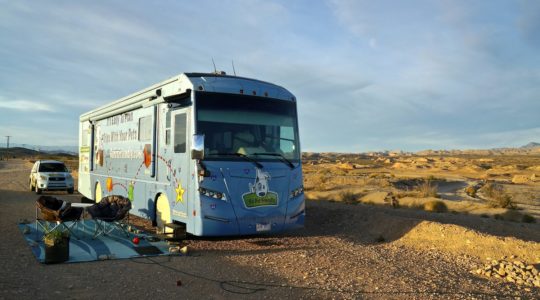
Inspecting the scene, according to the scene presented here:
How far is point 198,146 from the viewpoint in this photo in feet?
28.5

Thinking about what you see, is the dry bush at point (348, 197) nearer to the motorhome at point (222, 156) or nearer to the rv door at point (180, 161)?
the motorhome at point (222, 156)

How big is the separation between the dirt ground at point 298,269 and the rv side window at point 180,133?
6.68 ft

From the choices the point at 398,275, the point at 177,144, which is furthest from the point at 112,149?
the point at 398,275

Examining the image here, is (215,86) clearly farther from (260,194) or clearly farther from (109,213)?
(109,213)

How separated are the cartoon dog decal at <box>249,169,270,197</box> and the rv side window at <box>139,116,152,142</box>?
328 cm

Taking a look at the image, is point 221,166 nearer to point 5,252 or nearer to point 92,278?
point 92,278

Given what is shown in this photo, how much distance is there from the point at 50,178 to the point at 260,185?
17754 millimetres

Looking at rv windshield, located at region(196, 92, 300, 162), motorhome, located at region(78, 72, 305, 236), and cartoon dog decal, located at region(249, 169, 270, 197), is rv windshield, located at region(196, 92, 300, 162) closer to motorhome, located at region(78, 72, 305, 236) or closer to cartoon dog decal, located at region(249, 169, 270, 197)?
motorhome, located at region(78, 72, 305, 236)

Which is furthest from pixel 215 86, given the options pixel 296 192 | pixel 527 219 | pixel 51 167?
pixel 51 167

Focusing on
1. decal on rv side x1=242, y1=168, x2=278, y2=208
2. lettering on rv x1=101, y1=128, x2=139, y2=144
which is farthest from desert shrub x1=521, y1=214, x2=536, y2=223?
lettering on rv x1=101, y1=128, x2=139, y2=144

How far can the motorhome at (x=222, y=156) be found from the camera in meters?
9.21

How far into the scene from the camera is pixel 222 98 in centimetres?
963

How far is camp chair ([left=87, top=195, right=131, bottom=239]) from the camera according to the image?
1047 cm

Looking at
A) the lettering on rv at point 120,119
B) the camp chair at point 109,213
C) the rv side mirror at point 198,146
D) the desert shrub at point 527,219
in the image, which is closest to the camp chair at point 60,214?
the camp chair at point 109,213
